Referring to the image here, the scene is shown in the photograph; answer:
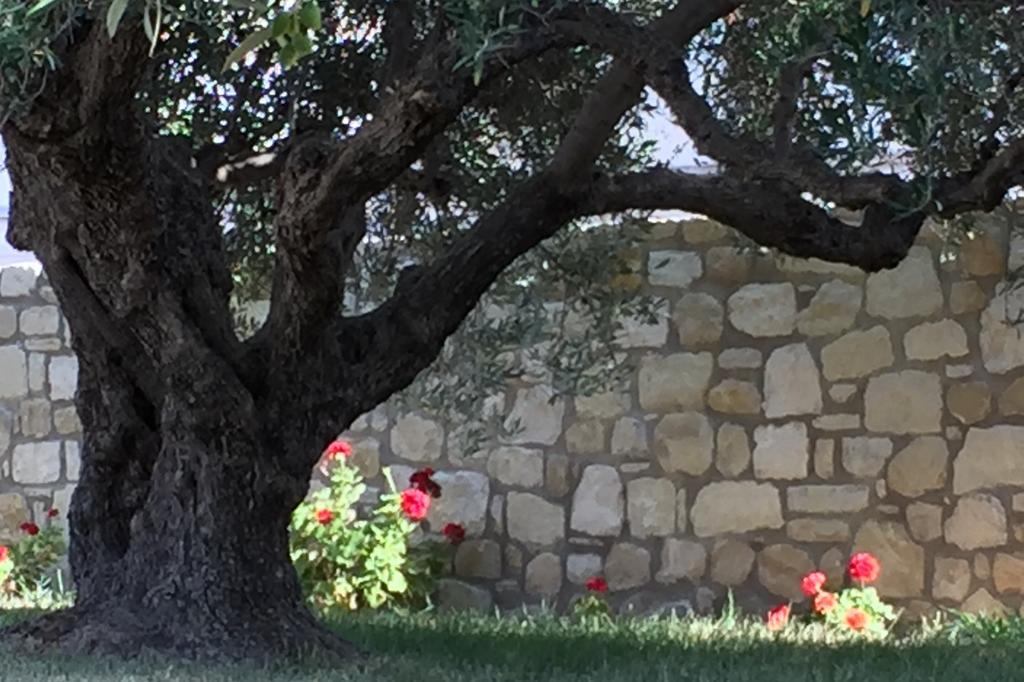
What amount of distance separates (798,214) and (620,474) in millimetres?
2591

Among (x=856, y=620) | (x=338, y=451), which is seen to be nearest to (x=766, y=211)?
(x=856, y=620)

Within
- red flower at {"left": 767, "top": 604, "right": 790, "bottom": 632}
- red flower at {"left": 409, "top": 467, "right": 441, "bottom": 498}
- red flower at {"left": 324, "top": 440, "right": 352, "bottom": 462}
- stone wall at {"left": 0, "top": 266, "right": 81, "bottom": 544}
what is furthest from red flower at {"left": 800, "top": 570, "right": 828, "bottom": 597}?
stone wall at {"left": 0, "top": 266, "right": 81, "bottom": 544}

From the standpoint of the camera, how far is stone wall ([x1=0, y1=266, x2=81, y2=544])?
720 centimetres

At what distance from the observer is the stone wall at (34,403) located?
720 centimetres

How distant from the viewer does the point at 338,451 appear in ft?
20.7

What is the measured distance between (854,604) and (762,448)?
0.73 meters

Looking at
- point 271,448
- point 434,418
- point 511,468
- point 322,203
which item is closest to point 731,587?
point 511,468

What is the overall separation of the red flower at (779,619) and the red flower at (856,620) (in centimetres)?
23

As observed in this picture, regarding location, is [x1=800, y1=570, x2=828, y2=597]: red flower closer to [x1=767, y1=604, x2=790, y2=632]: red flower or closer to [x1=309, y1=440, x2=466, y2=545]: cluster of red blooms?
[x1=767, y1=604, x2=790, y2=632]: red flower

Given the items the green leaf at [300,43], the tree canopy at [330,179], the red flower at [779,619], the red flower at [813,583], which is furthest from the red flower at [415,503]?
the green leaf at [300,43]

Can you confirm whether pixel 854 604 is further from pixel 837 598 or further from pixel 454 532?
pixel 454 532

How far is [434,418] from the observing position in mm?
6426

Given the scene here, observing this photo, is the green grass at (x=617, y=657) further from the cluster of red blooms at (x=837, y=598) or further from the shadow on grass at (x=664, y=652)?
the cluster of red blooms at (x=837, y=598)

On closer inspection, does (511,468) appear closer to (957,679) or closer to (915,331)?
(915,331)
